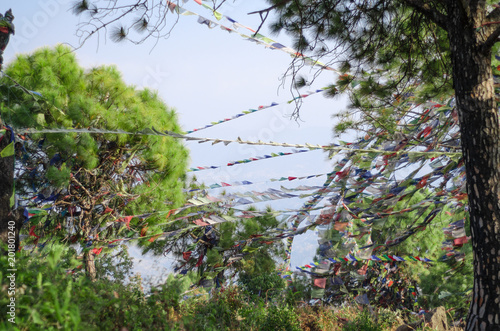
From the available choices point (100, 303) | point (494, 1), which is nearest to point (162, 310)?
point (100, 303)

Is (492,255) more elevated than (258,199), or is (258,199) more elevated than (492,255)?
(258,199)

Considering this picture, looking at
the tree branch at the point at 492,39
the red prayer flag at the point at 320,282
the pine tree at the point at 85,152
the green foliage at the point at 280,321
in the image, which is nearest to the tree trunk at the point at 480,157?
the tree branch at the point at 492,39

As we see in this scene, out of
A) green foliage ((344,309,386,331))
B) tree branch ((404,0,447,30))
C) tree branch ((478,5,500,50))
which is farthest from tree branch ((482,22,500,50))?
green foliage ((344,309,386,331))

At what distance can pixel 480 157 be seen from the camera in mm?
3578

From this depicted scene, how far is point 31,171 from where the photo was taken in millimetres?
9711

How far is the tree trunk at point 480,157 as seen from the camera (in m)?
3.47

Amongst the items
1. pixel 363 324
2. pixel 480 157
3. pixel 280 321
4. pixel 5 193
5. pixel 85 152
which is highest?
pixel 85 152

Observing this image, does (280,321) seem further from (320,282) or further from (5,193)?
(5,193)

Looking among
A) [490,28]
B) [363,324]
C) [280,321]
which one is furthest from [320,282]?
[490,28]

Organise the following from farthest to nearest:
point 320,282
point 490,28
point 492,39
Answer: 1. point 320,282
2. point 490,28
3. point 492,39

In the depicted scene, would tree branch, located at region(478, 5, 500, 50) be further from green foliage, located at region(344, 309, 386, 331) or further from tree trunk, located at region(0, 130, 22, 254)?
tree trunk, located at region(0, 130, 22, 254)

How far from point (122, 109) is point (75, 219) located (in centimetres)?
279

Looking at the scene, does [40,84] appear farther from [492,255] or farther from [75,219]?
[492,255]

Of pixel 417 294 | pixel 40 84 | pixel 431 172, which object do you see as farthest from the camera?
pixel 417 294
